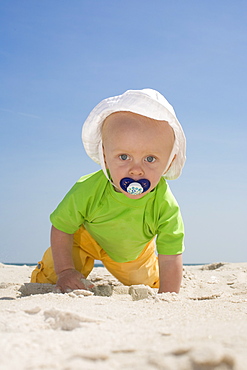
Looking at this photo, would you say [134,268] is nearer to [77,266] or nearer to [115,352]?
[77,266]

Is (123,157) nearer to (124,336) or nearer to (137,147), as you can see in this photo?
(137,147)

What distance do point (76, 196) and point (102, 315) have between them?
1598 mm

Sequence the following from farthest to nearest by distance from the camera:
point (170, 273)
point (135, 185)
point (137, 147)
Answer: point (170, 273) < point (135, 185) < point (137, 147)

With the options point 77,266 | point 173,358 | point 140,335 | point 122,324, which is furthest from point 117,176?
point 173,358

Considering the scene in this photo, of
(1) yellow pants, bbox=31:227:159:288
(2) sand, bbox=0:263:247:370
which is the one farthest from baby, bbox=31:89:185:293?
(2) sand, bbox=0:263:247:370

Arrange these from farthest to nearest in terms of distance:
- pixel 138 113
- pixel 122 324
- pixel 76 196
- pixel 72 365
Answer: pixel 76 196, pixel 138 113, pixel 122 324, pixel 72 365

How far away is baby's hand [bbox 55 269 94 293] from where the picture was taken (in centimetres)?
286

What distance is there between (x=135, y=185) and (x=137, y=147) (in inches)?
10.3

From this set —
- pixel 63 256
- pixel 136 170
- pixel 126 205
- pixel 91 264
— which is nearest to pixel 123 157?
pixel 136 170

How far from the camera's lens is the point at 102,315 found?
1.65 meters

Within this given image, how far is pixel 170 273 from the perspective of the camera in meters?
3.07

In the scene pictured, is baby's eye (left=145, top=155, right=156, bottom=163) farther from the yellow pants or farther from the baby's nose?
the yellow pants

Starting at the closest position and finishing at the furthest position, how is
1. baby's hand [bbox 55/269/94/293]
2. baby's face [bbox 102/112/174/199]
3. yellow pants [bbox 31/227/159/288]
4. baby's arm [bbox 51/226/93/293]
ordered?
baby's face [bbox 102/112/174/199] → baby's hand [bbox 55/269/94/293] → baby's arm [bbox 51/226/93/293] → yellow pants [bbox 31/227/159/288]

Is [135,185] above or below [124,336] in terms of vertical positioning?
above
